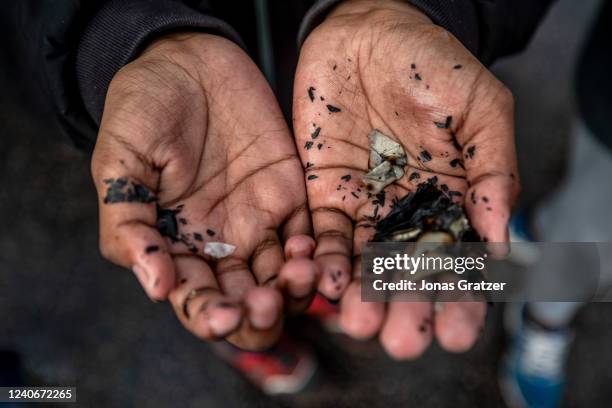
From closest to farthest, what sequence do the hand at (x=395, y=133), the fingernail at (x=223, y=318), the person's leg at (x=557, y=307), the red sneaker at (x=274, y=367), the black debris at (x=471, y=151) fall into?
the fingernail at (x=223, y=318)
the hand at (x=395, y=133)
the black debris at (x=471, y=151)
the person's leg at (x=557, y=307)
the red sneaker at (x=274, y=367)

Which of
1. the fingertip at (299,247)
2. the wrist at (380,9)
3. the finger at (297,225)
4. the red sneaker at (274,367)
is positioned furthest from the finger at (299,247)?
the red sneaker at (274,367)

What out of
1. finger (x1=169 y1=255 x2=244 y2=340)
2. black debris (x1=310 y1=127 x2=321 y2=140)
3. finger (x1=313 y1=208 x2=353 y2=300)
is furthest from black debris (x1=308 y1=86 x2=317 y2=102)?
finger (x1=169 y1=255 x2=244 y2=340)

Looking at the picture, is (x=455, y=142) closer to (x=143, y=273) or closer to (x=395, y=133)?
(x=395, y=133)

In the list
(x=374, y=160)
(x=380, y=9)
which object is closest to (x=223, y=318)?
(x=374, y=160)

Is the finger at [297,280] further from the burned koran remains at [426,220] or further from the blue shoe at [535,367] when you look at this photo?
the blue shoe at [535,367]

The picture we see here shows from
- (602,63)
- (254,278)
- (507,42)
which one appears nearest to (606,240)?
(602,63)

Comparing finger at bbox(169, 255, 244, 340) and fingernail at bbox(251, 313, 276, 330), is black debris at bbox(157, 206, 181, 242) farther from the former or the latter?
fingernail at bbox(251, 313, 276, 330)
